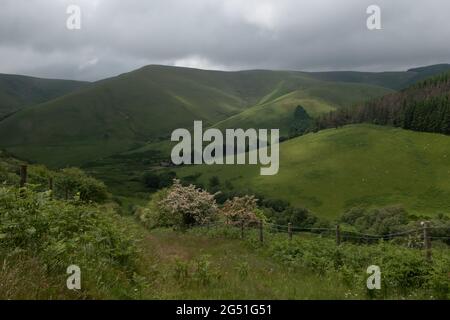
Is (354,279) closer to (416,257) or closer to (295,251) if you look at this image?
(416,257)

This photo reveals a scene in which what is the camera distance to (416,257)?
15.2m

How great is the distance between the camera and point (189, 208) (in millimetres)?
48562

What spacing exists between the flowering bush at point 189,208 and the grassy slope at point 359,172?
75.5 m

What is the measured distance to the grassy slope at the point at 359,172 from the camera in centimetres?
12375

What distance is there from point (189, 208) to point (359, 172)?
102 m

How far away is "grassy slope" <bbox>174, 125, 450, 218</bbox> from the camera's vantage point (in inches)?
4872

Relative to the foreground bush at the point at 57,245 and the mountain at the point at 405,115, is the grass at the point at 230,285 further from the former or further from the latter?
the mountain at the point at 405,115

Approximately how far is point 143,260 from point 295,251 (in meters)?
10.1

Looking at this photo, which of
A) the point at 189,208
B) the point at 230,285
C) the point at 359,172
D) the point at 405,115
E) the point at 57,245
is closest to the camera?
the point at 57,245

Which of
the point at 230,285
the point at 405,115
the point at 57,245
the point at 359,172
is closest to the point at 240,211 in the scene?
the point at 230,285

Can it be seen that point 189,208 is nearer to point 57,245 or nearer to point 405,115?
point 57,245

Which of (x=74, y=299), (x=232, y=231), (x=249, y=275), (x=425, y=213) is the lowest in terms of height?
(x=425, y=213)

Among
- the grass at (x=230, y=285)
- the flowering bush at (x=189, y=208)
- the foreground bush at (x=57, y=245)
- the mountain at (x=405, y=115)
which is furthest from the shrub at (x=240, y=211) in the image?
the mountain at (x=405, y=115)
